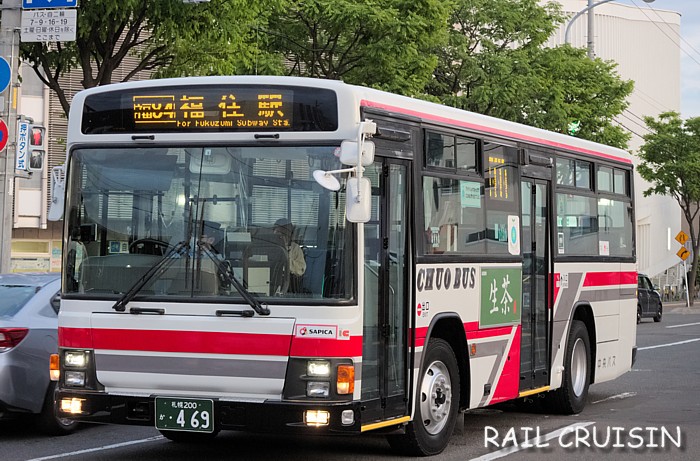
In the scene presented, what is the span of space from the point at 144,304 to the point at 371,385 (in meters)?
1.75

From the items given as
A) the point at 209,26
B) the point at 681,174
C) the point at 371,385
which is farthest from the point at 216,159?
the point at 681,174

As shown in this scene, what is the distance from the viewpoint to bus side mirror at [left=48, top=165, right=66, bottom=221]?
9258 mm

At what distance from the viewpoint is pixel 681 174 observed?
2158 inches

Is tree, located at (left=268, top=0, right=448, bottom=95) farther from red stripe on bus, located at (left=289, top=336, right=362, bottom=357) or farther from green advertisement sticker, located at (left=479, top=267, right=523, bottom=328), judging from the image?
red stripe on bus, located at (left=289, top=336, right=362, bottom=357)

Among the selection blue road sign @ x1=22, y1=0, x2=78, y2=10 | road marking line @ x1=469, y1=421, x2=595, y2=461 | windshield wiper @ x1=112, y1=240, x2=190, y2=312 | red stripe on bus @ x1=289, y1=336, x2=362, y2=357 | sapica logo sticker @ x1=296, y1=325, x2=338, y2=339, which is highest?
blue road sign @ x1=22, y1=0, x2=78, y2=10

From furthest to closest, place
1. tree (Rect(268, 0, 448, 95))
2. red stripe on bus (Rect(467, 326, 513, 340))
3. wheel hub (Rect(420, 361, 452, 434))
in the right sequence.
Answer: tree (Rect(268, 0, 448, 95)), red stripe on bus (Rect(467, 326, 513, 340)), wheel hub (Rect(420, 361, 452, 434))

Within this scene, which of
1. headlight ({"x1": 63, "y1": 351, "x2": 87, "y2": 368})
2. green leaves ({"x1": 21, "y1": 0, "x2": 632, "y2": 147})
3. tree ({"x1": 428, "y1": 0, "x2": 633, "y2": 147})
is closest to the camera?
headlight ({"x1": 63, "y1": 351, "x2": 87, "y2": 368})

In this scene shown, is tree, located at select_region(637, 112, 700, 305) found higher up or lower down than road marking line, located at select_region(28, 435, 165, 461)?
higher up

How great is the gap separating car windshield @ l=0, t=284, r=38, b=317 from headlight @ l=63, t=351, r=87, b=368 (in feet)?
6.73

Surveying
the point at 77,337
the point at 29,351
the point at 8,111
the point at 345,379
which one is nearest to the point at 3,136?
the point at 8,111

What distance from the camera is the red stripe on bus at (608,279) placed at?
13.7 m

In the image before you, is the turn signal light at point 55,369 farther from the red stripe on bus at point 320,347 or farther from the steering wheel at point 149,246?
the red stripe on bus at point 320,347

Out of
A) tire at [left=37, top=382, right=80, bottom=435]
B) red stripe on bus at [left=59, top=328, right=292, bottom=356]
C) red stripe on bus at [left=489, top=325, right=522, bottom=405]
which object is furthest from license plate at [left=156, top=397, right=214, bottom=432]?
red stripe on bus at [left=489, top=325, right=522, bottom=405]

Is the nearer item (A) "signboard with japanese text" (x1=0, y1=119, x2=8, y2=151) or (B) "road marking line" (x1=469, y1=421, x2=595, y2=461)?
(B) "road marking line" (x1=469, y1=421, x2=595, y2=461)
